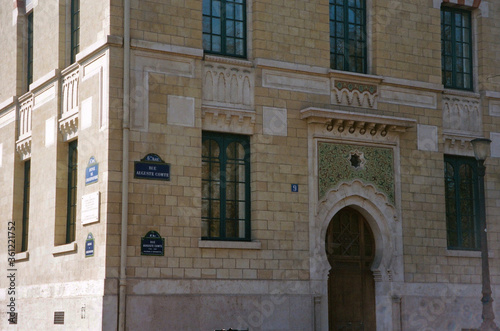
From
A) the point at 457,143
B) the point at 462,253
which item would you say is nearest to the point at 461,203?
the point at 462,253

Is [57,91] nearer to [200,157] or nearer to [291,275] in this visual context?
[200,157]

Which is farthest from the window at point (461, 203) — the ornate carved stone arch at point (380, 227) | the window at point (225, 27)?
the window at point (225, 27)

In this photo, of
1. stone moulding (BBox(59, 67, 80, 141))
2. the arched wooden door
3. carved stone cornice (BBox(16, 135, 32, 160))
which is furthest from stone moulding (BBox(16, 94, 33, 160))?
the arched wooden door

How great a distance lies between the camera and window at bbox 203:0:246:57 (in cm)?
1992

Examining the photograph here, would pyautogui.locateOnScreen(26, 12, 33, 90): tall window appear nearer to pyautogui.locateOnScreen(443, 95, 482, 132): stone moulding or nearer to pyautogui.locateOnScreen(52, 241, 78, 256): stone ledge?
pyautogui.locateOnScreen(52, 241, 78, 256): stone ledge

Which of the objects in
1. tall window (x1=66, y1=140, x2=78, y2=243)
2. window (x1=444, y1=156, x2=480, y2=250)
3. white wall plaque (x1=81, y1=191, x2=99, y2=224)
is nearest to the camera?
white wall plaque (x1=81, y1=191, x2=99, y2=224)

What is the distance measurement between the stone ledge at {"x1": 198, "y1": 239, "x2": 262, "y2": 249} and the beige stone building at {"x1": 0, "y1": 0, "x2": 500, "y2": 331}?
5 centimetres

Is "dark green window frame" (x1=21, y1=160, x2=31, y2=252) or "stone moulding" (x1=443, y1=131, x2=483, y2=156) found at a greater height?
"stone moulding" (x1=443, y1=131, x2=483, y2=156)

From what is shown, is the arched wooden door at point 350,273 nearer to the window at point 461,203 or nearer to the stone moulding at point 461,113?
the window at point 461,203

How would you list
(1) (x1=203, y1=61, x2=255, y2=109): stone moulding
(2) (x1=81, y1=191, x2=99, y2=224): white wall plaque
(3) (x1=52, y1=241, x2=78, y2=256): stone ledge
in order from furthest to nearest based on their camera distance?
(1) (x1=203, y1=61, x2=255, y2=109): stone moulding → (3) (x1=52, y1=241, x2=78, y2=256): stone ledge → (2) (x1=81, y1=191, x2=99, y2=224): white wall plaque

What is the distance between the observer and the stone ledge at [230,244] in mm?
18703

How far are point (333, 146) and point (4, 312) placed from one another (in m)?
9.78

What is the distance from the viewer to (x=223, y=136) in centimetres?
1972

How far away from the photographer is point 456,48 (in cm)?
2347
